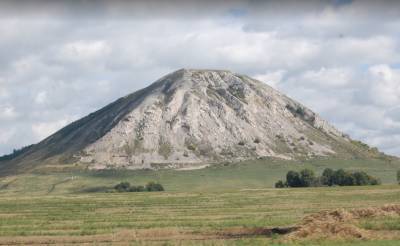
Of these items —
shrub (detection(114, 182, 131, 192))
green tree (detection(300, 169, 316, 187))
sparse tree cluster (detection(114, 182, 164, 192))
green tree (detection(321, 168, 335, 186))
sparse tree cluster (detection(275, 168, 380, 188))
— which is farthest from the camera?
shrub (detection(114, 182, 131, 192))

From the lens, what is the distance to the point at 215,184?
186 m

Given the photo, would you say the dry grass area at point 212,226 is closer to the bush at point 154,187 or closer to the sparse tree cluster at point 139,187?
the bush at point 154,187

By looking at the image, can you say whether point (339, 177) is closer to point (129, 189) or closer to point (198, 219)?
point (129, 189)

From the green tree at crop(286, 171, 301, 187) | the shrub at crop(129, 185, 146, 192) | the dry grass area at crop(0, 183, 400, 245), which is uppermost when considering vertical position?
the green tree at crop(286, 171, 301, 187)

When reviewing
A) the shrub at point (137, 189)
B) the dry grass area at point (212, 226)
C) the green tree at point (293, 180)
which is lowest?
the dry grass area at point (212, 226)

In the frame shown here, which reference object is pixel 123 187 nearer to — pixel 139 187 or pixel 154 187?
pixel 139 187

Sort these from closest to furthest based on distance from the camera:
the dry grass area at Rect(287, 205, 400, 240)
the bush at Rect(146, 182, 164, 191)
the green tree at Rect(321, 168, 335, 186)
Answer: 1. the dry grass area at Rect(287, 205, 400, 240)
2. the green tree at Rect(321, 168, 335, 186)
3. the bush at Rect(146, 182, 164, 191)

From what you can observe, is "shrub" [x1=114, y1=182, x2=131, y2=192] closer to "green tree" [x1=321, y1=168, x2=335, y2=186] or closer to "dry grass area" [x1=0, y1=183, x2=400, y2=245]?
"green tree" [x1=321, y1=168, x2=335, y2=186]

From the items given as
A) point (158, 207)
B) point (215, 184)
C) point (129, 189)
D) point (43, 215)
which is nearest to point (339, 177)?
point (215, 184)

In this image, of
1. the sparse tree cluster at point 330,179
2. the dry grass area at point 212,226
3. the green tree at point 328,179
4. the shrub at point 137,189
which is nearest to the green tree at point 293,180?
the sparse tree cluster at point 330,179

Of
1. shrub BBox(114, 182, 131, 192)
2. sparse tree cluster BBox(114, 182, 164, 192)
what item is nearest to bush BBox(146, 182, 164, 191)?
sparse tree cluster BBox(114, 182, 164, 192)

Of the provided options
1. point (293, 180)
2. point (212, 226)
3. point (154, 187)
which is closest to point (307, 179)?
point (293, 180)

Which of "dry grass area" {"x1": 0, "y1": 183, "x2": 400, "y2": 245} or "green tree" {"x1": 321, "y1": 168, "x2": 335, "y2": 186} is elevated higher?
"green tree" {"x1": 321, "y1": 168, "x2": 335, "y2": 186}

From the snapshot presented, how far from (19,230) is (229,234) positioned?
67.1ft
